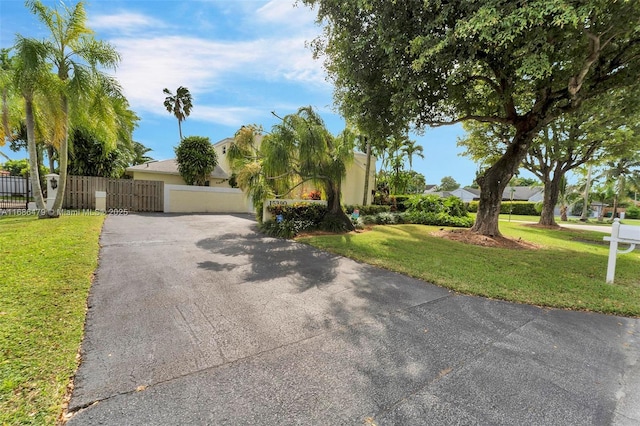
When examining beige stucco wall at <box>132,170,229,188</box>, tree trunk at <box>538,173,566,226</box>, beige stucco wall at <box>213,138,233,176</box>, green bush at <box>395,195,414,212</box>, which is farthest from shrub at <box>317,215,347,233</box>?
tree trunk at <box>538,173,566,226</box>

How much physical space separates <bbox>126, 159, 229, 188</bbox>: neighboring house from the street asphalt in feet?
52.1

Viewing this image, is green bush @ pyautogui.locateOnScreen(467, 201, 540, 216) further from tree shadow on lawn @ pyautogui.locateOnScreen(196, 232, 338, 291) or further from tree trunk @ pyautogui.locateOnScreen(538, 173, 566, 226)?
tree shadow on lawn @ pyautogui.locateOnScreen(196, 232, 338, 291)

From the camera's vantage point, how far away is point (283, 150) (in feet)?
33.1

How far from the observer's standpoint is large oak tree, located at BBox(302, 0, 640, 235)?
547 cm

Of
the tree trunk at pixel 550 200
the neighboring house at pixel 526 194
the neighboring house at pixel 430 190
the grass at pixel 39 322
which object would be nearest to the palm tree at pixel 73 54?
the grass at pixel 39 322

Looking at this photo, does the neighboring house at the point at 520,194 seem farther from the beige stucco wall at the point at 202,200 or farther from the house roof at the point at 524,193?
the beige stucco wall at the point at 202,200

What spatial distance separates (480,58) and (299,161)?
6.43 m

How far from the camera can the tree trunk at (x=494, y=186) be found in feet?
33.9

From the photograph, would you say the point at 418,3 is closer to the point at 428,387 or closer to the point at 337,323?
the point at 337,323

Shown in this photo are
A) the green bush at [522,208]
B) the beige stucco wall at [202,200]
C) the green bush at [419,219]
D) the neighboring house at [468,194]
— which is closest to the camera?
the green bush at [419,219]

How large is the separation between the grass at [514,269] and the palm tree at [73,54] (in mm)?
9690

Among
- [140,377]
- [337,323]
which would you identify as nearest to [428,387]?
[337,323]

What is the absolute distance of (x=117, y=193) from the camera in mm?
15266

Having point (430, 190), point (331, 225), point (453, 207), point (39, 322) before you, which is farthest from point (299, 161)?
point (430, 190)
